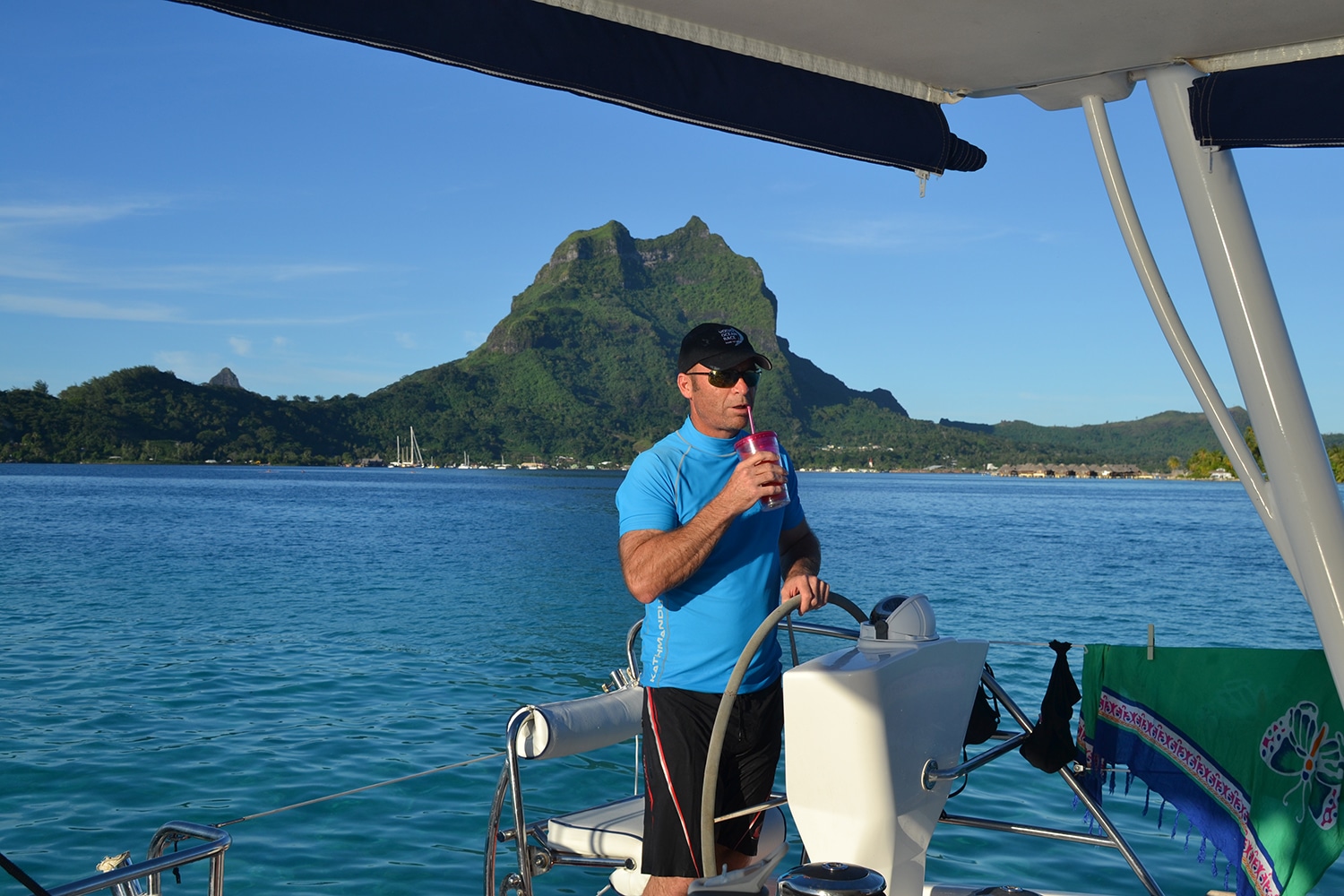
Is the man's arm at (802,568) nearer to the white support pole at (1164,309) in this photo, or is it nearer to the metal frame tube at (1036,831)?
the metal frame tube at (1036,831)

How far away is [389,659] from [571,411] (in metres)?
106

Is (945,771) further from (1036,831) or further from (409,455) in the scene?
(409,455)

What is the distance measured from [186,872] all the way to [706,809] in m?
A: 4.82

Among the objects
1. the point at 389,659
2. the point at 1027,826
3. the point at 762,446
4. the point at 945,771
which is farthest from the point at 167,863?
the point at 389,659

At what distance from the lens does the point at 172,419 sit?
108938 millimetres

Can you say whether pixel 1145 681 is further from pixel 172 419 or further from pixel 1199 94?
pixel 172 419

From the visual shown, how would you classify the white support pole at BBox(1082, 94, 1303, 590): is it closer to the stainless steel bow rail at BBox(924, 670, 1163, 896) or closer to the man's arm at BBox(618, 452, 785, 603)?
the stainless steel bow rail at BBox(924, 670, 1163, 896)

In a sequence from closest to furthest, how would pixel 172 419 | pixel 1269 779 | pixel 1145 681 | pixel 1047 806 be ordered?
pixel 1269 779
pixel 1145 681
pixel 1047 806
pixel 172 419

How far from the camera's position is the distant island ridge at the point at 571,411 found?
10725 cm

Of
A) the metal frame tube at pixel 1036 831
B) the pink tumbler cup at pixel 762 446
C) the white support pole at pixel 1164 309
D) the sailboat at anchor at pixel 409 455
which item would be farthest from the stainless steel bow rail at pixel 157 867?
the sailboat at anchor at pixel 409 455

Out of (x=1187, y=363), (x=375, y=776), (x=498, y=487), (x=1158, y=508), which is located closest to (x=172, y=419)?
(x=498, y=487)

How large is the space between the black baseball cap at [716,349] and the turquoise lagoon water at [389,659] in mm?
4160

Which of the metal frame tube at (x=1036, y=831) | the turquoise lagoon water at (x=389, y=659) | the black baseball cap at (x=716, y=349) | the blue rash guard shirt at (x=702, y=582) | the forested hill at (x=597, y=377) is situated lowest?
the turquoise lagoon water at (x=389, y=659)

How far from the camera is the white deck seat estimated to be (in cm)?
229
